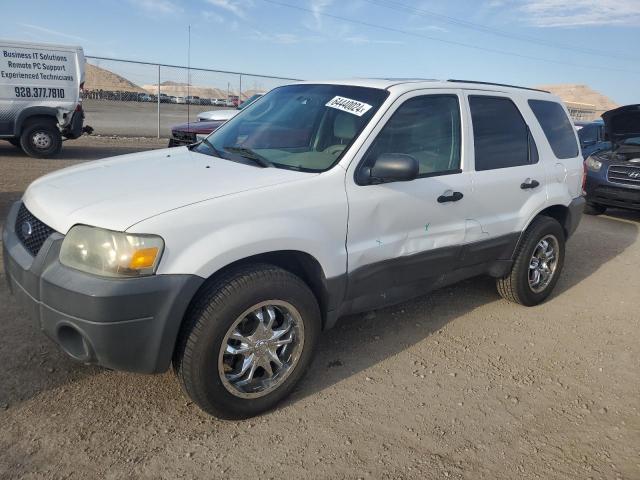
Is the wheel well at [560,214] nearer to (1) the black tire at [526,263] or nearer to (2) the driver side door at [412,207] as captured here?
(1) the black tire at [526,263]

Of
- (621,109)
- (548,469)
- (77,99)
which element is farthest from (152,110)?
(548,469)

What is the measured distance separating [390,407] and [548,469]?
2.84 feet

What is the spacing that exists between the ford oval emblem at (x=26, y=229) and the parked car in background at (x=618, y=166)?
7.93m

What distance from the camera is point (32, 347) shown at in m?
3.34

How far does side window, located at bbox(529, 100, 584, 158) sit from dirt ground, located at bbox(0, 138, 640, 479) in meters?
1.58

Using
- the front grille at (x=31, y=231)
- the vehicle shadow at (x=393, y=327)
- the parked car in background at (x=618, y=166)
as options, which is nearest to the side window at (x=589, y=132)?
the parked car in background at (x=618, y=166)

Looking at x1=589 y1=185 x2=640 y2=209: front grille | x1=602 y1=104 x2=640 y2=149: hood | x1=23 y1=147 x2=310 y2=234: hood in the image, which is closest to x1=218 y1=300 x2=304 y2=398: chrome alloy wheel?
x1=23 y1=147 x2=310 y2=234: hood

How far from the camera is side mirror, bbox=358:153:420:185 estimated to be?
117 inches

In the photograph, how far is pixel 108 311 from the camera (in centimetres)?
232

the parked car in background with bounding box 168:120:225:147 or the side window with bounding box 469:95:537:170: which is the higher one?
the side window with bounding box 469:95:537:170

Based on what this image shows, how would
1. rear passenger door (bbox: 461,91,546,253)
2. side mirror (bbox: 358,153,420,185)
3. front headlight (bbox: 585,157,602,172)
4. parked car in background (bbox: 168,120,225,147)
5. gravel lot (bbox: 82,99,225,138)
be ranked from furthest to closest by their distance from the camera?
gravel lot (bbox: 82,99,225,138) < parked car in background (bbox: 168,120,225,147) < front headlight (bbox: 585,157,602,172) < rear passenger door (bbox: 461,91,546,253) < side mirror (bbox: 358,153,420,185)

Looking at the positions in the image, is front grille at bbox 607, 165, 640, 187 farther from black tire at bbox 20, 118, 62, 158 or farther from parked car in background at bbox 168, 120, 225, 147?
black tire at bbox 20, 118, 62, 158

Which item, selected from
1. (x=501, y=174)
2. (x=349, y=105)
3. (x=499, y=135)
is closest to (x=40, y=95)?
(x=349, y=105)

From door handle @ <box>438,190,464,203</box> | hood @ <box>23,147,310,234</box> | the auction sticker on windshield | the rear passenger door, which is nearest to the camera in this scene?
hood @ <box>23,147,310,234</box>
